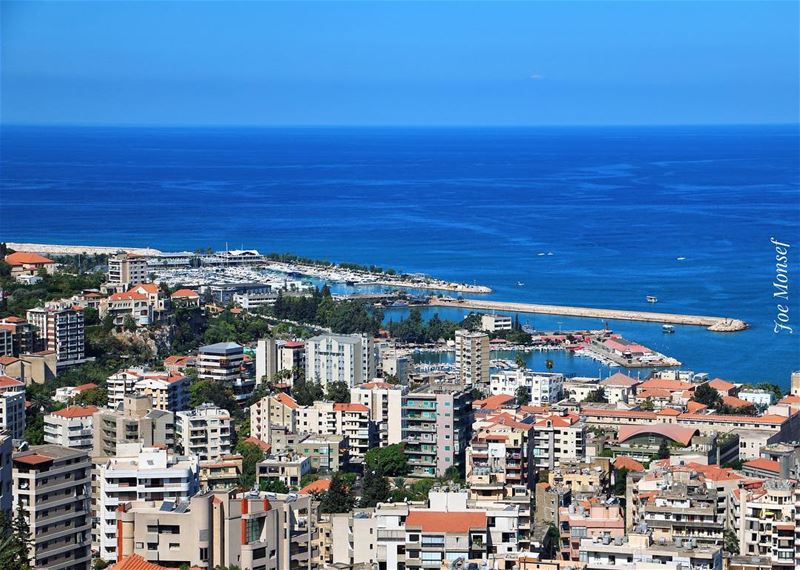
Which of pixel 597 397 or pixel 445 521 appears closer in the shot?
pixel 445 521

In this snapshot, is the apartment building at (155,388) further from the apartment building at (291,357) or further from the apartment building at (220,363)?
the apartment building at (291,357)

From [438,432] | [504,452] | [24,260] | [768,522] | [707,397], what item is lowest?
[768,522]

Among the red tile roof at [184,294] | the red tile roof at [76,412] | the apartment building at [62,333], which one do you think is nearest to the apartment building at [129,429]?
the red tile roof at [76,412]

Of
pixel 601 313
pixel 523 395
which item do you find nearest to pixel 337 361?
pixel 523 395

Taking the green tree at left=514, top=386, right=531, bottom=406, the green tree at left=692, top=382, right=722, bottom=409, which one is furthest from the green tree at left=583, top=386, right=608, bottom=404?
the green tree at left=692, top=382, right=722, bottom=409

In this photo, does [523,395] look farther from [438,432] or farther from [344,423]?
[438,432]

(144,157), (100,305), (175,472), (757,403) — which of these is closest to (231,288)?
→ (100,305)

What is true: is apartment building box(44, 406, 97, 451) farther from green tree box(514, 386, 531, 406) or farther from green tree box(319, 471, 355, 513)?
green tree box(514, 386, 531, 406)

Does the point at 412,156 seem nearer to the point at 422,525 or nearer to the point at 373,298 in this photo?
the point at 373,298
